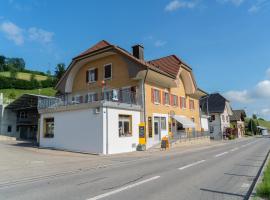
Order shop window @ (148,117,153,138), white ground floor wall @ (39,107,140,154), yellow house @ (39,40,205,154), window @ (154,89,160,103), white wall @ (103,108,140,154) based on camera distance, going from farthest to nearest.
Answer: window @ (154,89,160,103), shop window @ (148,117,153,138), yellow house @ (39,40,205,154), white wall @ (103,108,140,154), white ground floor wall @ (39,107,140,154)

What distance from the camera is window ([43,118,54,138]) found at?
27411mm

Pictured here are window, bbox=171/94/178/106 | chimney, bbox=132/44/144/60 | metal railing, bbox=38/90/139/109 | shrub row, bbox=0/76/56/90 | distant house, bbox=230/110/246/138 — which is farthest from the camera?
shrub row, bbox=0/76/56/90

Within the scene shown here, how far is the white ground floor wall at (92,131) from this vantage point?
22361 millimetres

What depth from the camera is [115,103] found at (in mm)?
23359

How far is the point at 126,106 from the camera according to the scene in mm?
25000

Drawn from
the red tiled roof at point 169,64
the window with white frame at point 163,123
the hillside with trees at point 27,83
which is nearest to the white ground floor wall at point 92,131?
the window with white frame at point 163,123

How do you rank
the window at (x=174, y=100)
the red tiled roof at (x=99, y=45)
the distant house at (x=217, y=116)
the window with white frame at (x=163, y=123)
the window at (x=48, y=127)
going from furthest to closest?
the distant house at (x=217, y=116)
the window at (x=174, y=100)
the window with white frame at (x=163, y=123)
the red tiled roof at (x=99, y=45)
the window at (x=48, y=127)

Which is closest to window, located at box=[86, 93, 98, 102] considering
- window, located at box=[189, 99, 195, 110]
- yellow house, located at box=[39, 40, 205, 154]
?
yellow house, located at box=[39, 40, 205, 154]

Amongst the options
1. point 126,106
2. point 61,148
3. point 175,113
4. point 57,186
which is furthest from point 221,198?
point 175,113

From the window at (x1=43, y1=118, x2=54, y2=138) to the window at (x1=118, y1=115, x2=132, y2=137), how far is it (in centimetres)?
747

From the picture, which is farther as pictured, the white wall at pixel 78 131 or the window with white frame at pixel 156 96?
the window with white frame at pixel 156 96

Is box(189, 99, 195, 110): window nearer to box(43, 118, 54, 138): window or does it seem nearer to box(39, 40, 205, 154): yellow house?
box(39, 40, 205, 154): yellow house

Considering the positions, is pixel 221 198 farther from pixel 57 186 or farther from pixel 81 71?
pixel 81 71

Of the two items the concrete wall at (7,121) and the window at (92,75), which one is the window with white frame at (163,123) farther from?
the concrete wall at (7,121)
